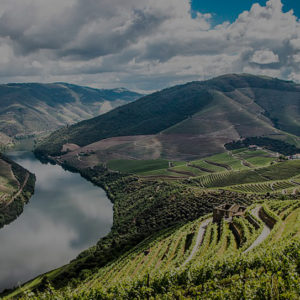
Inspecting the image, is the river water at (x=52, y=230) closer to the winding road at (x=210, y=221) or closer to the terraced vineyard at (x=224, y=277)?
the winding road at (x=210, y=221)

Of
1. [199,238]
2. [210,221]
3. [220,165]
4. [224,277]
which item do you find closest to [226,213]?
[210,221]

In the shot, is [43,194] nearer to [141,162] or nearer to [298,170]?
[141,162]


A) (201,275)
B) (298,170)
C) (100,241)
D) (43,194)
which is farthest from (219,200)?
(43,194)

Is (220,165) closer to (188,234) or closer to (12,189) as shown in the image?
(12,189)

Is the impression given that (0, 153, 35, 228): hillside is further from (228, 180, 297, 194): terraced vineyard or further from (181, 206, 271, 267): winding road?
(228, 180, 297, 194): terraced vineyard

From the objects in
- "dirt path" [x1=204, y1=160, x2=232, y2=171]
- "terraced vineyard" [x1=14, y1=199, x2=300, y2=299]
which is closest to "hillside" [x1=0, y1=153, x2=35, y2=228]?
"terraced vineyard" [x1=14, y1=199, x2=300, y2=299]

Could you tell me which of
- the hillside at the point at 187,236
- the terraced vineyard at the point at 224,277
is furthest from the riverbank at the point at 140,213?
the terraced vineyard at the point at 224,277
